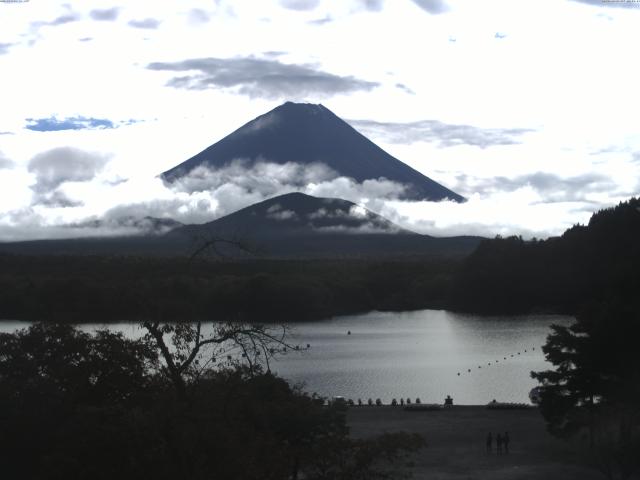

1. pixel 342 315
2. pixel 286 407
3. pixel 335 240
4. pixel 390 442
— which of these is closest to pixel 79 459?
Answer: pixel 390 442

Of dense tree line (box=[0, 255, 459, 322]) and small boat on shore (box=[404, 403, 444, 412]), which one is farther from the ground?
dense tree line (box=[0, 255, 459, 322])

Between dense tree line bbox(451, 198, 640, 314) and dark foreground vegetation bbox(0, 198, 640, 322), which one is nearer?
dark foreground vegetation bbox(0, 198, 640, 322)

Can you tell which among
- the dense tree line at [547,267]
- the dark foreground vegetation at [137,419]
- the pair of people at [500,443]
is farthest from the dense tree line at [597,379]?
the dense tree line at [547,267]

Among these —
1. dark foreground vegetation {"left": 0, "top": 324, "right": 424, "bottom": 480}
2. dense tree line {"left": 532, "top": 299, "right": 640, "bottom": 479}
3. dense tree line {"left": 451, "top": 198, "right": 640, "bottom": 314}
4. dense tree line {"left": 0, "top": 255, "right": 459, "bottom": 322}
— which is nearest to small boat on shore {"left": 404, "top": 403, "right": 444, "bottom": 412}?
dense tree line {"left": 532, "top": 299, "right": 640, "bottom": 479}

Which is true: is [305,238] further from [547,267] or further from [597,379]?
[597,379]

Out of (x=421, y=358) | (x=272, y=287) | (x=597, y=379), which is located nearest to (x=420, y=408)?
(x=597, y=379)

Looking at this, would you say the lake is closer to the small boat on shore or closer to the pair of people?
the small boat on shore
